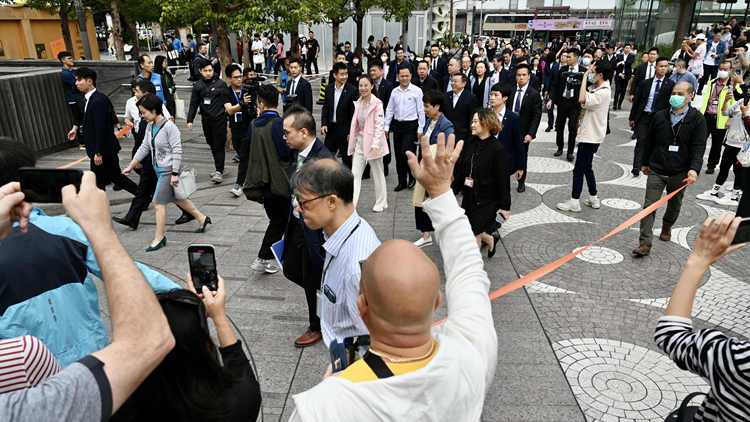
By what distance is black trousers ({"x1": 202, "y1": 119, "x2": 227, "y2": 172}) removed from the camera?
340 inches

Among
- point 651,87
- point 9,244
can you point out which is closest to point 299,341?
point 9,244

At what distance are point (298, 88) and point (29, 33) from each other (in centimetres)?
2662

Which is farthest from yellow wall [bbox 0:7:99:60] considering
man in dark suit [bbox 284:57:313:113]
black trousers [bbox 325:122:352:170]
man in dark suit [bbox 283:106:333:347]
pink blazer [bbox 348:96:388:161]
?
man in dark suit [bbox 283:106:333:347]

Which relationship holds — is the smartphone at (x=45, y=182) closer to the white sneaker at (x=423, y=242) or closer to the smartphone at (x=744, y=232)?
the smartphone at (x=744, y=232)

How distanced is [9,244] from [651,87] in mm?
10664

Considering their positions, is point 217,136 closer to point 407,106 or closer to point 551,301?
point 407,106

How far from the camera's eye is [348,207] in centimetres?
302

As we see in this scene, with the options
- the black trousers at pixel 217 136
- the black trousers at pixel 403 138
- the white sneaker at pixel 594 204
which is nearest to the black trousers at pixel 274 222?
the black trousers at pixel 403 138

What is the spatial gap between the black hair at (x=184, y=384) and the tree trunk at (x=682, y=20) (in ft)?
94.9

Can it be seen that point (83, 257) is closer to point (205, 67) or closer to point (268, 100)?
point (268, 100)

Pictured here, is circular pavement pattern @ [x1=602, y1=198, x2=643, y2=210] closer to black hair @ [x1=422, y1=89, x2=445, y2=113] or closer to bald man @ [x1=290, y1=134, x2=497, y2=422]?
black hair @ [x1=422, y1=89, x2=445, y2=113]

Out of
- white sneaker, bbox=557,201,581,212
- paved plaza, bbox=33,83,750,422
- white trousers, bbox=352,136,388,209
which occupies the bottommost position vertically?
paved plaza, bbox=33,83,750,422

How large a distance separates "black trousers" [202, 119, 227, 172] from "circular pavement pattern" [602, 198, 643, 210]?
665cm

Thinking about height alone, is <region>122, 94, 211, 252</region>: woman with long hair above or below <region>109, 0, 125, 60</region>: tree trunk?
below
